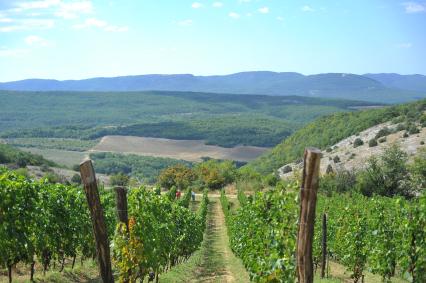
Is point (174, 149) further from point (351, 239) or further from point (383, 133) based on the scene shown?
point (351, 239)

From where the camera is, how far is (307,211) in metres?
6.37

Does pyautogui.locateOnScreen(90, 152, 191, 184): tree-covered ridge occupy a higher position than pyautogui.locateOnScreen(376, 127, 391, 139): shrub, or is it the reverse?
pyautogui.locateOnScreen(376, 127, 391, 139): shrub

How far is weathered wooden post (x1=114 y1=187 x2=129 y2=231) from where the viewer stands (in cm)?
835

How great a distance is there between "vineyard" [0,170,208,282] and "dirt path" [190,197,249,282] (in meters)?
1.69

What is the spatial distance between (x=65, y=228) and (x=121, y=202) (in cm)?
628

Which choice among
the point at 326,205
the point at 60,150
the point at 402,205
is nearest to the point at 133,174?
the point at 60,150

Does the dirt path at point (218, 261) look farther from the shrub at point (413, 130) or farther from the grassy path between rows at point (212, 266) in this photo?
the shrub at point (413, 130)

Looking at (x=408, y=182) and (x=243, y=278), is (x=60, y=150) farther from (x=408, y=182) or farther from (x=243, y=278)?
(x=243, y=278)

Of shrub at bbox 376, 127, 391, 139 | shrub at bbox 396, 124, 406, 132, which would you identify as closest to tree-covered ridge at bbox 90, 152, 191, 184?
shrub at bbox 376, 127, 391, 139

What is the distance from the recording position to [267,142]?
174 meters

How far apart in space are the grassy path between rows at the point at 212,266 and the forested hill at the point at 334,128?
2038 inches

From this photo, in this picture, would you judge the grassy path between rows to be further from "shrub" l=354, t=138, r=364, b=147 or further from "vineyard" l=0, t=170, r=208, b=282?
Result: "shrub" l=354, t=138, r=364, b=147

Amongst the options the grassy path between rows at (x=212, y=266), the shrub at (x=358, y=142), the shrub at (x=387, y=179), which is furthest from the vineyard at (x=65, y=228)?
the shrub at (x=358, y=142)

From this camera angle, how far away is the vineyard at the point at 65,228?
31.7ft
